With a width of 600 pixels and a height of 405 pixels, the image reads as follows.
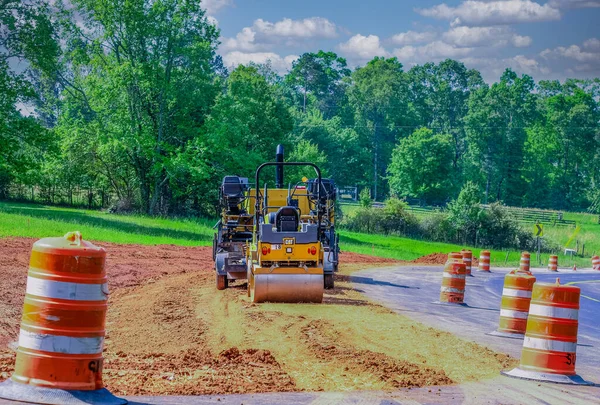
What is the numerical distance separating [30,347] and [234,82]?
2403 inches

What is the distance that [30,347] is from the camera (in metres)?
7.63

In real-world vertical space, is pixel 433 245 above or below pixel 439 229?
below

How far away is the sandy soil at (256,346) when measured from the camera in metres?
9.86

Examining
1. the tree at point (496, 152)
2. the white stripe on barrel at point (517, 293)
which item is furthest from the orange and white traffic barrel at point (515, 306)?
the tree at point (496, 152)

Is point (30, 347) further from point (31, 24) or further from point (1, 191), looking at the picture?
point (1, 191)

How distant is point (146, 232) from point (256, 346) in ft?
121

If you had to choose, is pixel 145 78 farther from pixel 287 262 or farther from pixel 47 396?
pixel 47 396

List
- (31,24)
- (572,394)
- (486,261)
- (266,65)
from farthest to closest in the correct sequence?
(266,65) < (31,24) < (486,261) < (572,394)

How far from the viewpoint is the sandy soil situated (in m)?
9.86

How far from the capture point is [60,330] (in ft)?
25.0

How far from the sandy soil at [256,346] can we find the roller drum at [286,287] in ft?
0.99

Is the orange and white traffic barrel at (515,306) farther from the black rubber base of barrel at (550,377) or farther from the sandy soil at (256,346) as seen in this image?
the black rubber base of barrel at (550,377)

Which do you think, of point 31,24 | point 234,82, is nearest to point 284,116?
point 234,82

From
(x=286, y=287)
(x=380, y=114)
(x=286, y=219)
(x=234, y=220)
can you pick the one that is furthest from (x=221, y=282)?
(x=380, y=114)
